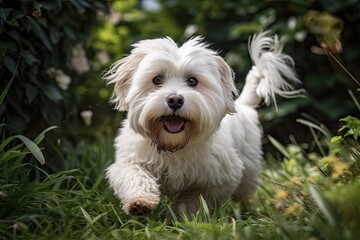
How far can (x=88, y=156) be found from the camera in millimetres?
4824

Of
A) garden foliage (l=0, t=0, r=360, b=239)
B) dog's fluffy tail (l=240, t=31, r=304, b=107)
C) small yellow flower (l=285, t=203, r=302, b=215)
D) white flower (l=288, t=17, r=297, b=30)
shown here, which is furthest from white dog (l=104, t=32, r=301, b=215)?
white flower (l=288, t=17, r=297, b=30)

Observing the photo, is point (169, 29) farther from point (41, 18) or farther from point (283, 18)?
point (41, 18)

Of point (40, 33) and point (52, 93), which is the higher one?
point (40, 33)

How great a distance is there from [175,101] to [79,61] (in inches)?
75.9

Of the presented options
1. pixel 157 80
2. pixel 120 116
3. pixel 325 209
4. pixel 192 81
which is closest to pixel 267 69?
pixel 192 81

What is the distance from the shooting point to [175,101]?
3.26 metres

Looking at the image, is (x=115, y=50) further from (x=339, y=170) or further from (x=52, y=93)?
(x=339, y=170)

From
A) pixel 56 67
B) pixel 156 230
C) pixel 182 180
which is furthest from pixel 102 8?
pixel 156 230

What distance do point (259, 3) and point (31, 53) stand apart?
3.03 m

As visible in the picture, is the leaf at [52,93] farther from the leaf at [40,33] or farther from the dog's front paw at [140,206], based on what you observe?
the dog's front paw at [140,206]

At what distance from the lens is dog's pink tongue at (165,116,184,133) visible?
3.39 m

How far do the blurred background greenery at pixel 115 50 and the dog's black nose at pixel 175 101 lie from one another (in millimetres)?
916

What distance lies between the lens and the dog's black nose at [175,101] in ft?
10.7

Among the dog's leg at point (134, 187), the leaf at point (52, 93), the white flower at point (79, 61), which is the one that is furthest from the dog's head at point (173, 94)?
the white flower at point (79, 61)
